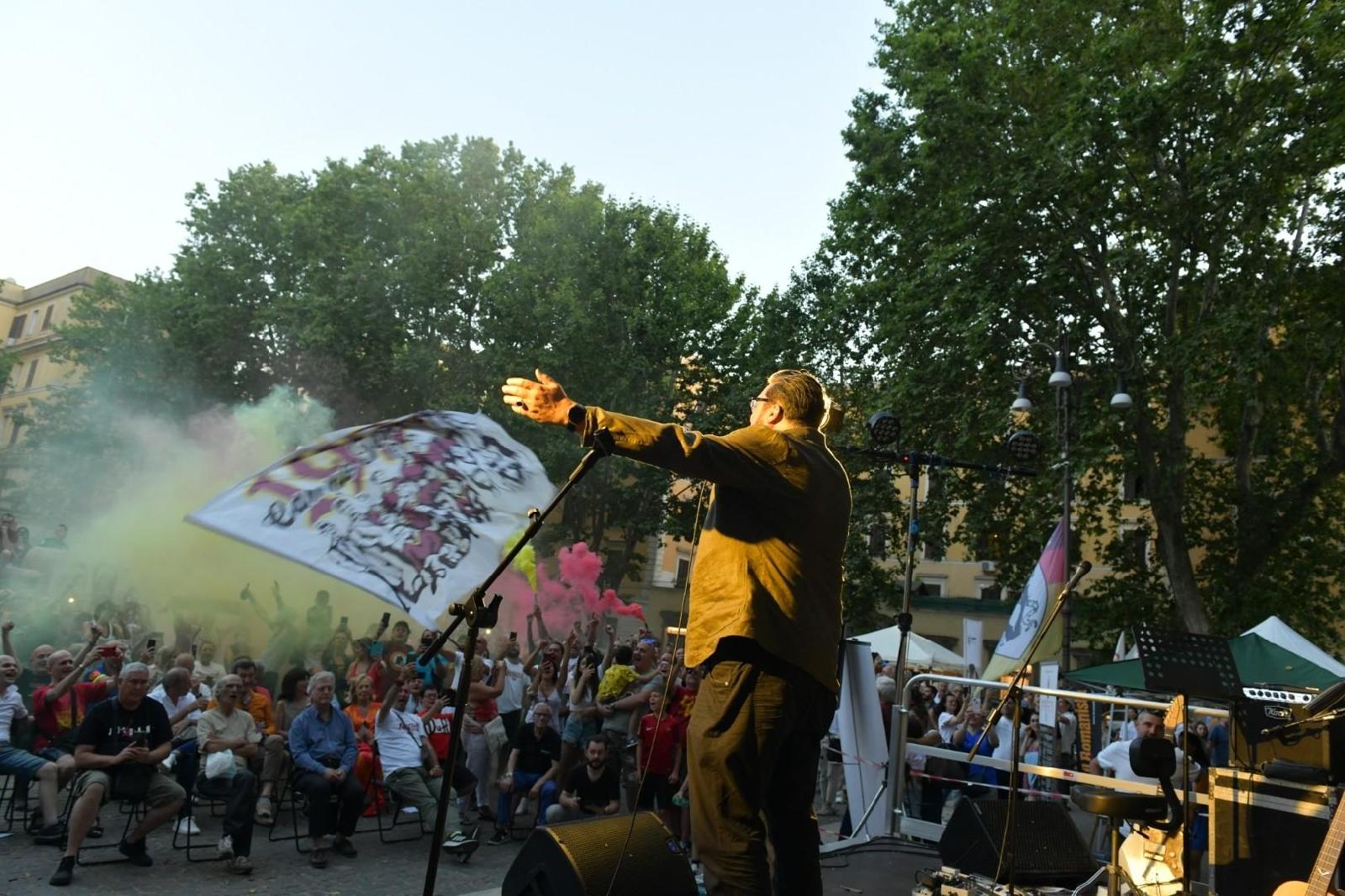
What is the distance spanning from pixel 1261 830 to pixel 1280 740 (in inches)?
19.7

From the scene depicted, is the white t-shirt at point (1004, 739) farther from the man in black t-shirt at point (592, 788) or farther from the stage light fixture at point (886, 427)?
the man in black t-shirt at point (592, 788)

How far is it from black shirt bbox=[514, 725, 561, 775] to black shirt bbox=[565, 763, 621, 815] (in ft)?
2.19

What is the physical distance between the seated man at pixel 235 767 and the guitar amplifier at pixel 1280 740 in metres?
6.76

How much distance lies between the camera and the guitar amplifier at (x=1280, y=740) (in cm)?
523

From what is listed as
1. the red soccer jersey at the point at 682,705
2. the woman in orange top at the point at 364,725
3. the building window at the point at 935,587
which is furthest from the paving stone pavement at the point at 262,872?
the building window at the point at 935,587

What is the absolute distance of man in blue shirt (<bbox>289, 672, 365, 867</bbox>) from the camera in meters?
8.04

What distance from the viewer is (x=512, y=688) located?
1166 cm

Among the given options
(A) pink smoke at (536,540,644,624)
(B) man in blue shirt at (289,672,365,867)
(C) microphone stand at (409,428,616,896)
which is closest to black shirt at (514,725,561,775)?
(B) man in blue shirt at (289,672,365,867)

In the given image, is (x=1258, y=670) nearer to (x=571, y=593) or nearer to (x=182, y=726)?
(x=182, y=726)

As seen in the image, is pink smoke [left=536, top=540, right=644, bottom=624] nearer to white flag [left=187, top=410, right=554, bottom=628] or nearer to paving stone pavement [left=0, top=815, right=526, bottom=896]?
white flag [left=187, top=410, right=554, bottom=628]

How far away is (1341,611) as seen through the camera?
25875mm

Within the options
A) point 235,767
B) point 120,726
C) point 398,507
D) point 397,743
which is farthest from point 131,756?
point 398,507

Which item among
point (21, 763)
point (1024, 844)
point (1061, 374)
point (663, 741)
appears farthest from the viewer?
point (1061, 374)

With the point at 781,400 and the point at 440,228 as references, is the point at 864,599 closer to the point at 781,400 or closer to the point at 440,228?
the point at 440,228
